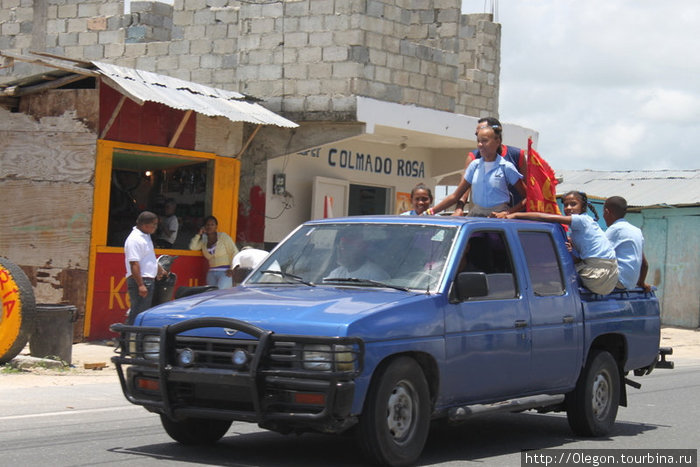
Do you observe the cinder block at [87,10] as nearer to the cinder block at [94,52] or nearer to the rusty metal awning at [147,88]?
the cinder block at [94,52]

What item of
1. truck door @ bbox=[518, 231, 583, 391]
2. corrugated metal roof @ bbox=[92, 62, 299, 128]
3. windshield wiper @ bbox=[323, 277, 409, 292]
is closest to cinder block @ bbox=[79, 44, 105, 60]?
corrugated metal roof @ bbox=[92, 62, 299, 128]

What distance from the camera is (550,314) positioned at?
27.9 feet

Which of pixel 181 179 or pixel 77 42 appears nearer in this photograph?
pixel 181 179

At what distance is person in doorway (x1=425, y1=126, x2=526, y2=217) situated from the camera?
9422mm

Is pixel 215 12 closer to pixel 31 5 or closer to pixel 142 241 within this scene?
pixel 31 5

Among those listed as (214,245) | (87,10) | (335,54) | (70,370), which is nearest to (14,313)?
(70,370)

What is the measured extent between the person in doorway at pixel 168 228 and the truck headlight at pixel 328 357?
34.5 feet

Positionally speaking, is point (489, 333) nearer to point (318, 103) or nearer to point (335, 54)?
point (318, 103)

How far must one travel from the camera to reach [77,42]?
1986 cm

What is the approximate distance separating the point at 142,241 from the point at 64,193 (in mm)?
2299

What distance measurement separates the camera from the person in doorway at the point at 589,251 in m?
9.04

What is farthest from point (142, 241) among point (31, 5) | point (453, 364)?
point (31, 5)

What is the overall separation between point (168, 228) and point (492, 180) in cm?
849

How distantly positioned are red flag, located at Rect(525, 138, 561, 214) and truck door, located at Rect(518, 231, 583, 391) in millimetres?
542
